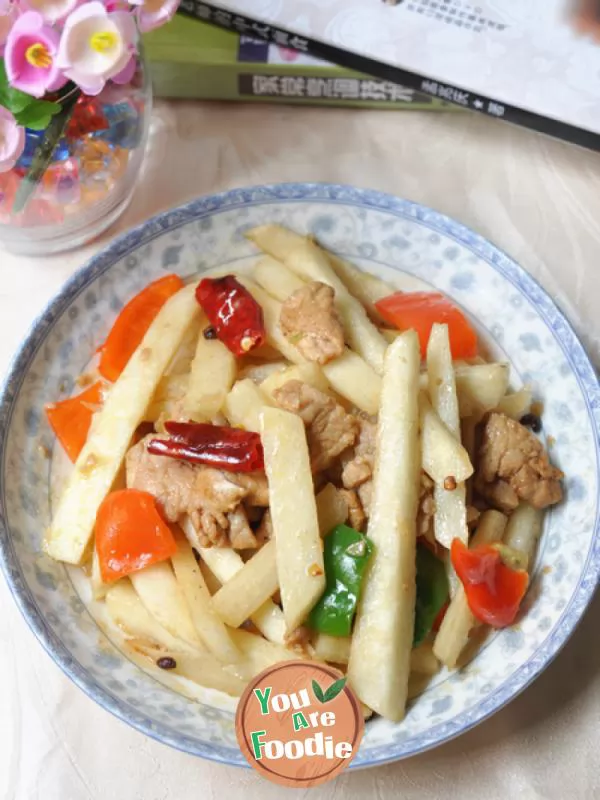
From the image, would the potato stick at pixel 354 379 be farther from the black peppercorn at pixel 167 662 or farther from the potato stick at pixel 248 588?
the black peppercorn at pixel 167 662

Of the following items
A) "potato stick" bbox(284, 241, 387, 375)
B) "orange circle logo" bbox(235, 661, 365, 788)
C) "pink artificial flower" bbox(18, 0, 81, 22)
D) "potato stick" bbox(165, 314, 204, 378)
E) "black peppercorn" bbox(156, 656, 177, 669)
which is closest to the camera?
"orange circle logo" bbox(235, 661, 365, 788)

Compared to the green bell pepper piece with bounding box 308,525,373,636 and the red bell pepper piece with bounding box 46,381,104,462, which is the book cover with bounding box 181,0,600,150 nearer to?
the red bell pepper piece with bounding box 46,381,104,462

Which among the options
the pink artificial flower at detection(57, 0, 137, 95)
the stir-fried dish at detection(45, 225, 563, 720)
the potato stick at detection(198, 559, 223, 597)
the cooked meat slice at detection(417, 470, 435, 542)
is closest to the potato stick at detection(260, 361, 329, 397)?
the stir-fried dish at detection(45, 225, 563, 720)

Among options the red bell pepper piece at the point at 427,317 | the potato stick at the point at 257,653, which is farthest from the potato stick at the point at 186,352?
the potato stick at the point at 257,653

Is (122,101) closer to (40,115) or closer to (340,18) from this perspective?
(40,115)

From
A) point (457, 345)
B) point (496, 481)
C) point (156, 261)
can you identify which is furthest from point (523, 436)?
point (156, 261)

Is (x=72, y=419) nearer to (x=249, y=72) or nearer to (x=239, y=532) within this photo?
(x=239, y=532)

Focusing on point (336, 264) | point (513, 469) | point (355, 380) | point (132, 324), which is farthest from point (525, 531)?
point (132, 324)

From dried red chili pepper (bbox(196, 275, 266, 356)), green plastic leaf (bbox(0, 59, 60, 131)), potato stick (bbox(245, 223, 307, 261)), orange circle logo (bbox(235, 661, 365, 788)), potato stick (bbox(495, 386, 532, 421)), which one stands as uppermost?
green plastic leaf (bbox(0, 59, 60, 131))
